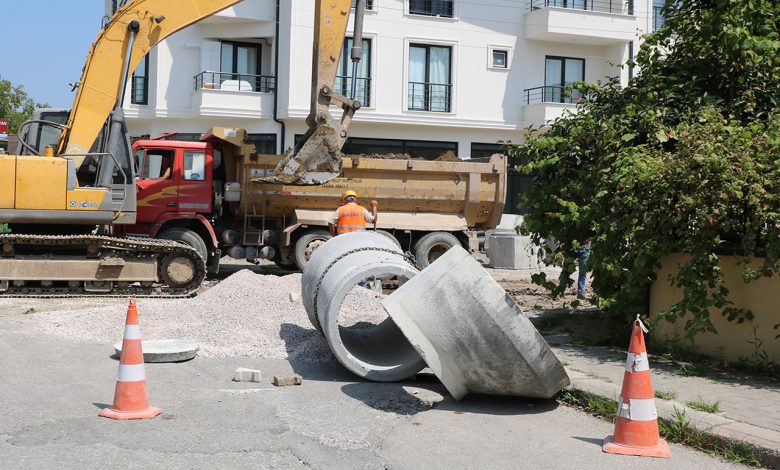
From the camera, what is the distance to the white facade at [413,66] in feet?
90.3

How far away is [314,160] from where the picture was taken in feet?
49.9

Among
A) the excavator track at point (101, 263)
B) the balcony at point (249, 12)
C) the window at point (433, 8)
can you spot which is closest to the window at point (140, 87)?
the balcony at point (249, 12)

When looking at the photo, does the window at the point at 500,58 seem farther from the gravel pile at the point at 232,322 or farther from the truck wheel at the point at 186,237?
the gravel pile at the point at 232,322

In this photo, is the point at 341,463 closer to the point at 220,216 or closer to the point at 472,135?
the point at 220,216

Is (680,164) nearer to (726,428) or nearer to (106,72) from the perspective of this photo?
(726,428)

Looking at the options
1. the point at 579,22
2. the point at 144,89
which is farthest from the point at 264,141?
the point at 579,22

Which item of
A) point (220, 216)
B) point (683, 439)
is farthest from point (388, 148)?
point (683, 439)

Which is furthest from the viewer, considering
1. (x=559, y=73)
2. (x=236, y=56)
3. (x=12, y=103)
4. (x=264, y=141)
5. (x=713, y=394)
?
(x=12, y=103)

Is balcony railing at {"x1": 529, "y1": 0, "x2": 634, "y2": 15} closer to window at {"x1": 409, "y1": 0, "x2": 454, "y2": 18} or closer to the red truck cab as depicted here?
window at {"x1": 409, "y1": 0, "x2": 454, "y2": 18}

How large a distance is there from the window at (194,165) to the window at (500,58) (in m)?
15.3

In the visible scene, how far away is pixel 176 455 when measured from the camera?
17.9ft

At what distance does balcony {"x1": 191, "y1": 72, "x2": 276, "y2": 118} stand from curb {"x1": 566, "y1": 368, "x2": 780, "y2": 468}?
71.9ft

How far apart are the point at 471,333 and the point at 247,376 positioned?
2.31m

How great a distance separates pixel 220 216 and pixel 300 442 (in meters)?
12.4
